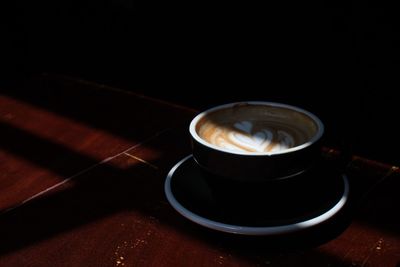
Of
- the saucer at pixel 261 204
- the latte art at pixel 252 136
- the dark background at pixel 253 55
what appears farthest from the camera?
the dark background at pixel 253 55

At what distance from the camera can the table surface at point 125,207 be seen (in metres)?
0.59

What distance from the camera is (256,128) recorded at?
714 millimetres

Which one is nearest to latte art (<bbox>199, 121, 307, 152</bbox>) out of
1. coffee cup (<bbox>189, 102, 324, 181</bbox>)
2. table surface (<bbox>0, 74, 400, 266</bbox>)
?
coffee cup (<bbox>189, 102, 324, 181</bbox>)

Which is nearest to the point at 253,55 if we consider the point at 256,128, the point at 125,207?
the point at 256,128

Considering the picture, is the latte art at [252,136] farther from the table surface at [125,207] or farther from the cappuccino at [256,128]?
the table surface at [125,207]

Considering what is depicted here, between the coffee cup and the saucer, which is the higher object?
the coffee cup

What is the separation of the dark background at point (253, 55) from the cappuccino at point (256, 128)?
75 millimetres

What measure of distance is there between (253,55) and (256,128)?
0.33m

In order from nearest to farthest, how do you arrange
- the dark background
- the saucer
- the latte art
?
the saucer
the latte art
the dark background

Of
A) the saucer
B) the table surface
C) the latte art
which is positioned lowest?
the table surface

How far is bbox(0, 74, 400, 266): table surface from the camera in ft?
1.94

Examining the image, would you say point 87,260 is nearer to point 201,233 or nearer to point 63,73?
point 201,233

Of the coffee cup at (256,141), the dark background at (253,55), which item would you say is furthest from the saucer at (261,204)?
the dark background at (253,55)

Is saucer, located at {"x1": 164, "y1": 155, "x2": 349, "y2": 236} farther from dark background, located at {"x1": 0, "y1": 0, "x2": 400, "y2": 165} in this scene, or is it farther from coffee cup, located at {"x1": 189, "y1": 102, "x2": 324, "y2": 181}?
dark background, located at {"x1": 0, "y1": 0, "x2": 400, "y2": 165}
